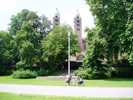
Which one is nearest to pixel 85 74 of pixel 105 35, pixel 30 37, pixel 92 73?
pixel 92 73

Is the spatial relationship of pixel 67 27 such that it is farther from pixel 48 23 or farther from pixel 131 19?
pixel 131 19

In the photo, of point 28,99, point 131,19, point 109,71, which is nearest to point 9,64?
point 109,71

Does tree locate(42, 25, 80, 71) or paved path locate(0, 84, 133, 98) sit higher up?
tree locate(42, 25, 80, 71)

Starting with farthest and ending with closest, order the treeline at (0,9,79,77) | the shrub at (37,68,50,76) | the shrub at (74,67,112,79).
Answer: the treeline at (0,9,79,77)
the shrub at (37,68,50,76)
the shrub at (74,67,112,79)

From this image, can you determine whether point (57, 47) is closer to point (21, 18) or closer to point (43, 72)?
point (43, 72)

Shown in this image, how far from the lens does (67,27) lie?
Result: 122 feet

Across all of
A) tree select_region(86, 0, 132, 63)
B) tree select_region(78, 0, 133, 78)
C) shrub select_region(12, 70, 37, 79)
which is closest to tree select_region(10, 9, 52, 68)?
shrub select_region(12, 70, 37, 79)

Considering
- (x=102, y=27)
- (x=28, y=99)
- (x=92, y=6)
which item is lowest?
(x=28, y=99)

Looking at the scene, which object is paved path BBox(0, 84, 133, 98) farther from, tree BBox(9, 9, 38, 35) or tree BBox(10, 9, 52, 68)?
tree BBox(9, 9, 38, 35)

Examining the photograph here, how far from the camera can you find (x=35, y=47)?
37.0m

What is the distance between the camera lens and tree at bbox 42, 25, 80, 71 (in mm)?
35156

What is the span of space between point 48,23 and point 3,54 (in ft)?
21.7

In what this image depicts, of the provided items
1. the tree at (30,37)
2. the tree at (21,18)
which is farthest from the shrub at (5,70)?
the tree at (21,18)

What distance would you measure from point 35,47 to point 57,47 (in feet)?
10.3
